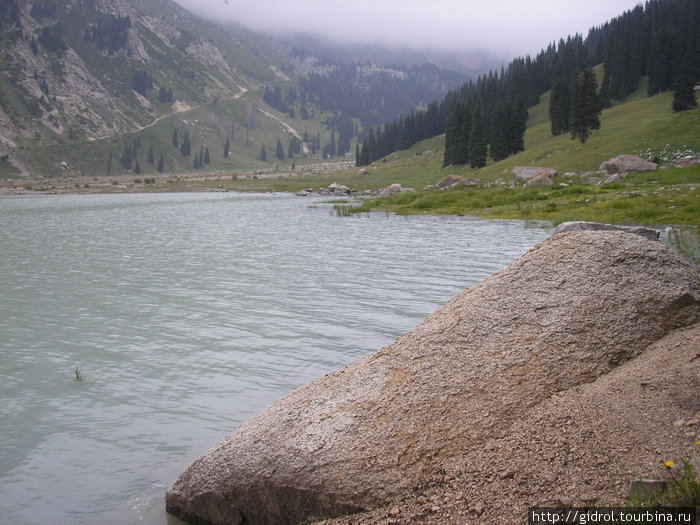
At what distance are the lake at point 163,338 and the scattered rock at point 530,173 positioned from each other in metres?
26.0

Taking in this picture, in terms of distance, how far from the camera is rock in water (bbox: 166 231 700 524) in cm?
447

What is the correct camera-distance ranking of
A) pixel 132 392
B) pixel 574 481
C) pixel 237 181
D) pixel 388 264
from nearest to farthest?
pixel 574 481, pixel 132 392, pixel 388 264, pixel 237 181

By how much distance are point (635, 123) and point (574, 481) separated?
73329mm

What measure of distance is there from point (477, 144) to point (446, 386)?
3489 inches

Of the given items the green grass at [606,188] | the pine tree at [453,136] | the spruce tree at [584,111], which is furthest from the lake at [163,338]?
the pine tree at [453,136]

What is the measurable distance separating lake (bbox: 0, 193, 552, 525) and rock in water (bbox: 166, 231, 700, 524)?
1.38 metres

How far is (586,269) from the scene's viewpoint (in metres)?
5.76

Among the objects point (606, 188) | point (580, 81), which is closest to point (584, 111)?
point (580, 81)

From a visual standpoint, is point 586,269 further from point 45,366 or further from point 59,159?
point 59,159

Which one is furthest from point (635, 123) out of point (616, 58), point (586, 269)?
point (586, 269)

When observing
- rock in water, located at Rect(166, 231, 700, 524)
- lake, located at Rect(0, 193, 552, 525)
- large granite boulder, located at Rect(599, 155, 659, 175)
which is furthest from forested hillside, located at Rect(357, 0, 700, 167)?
rock in water, located at Rect(166, 231, 700, 524)

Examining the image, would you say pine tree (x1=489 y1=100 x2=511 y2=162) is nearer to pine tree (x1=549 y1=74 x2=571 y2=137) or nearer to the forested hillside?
the forested hillside

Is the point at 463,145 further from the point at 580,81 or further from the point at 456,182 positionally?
the point at 456,182

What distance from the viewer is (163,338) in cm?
1174
